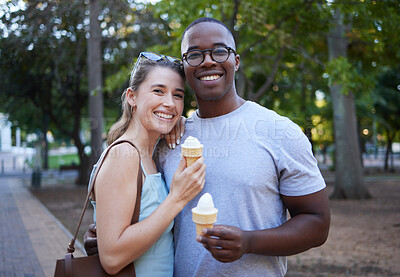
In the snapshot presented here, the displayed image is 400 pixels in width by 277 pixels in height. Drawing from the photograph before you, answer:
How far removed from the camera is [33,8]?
10.2 meters

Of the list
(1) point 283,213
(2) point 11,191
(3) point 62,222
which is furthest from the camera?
(2) point 11,191

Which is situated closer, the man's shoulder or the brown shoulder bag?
the brown shoulder bag

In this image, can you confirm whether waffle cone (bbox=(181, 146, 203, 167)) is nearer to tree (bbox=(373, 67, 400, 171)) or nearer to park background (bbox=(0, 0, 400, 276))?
park background (bbox=(0, 0, 400, 276))

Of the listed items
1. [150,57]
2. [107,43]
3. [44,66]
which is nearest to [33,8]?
[107,43]

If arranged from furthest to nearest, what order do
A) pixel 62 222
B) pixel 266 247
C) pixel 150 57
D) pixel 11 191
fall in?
pixel 11 191 → pixel 62 222 → pixel 150 57 → pixel 266 247

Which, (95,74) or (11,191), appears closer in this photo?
(95,74)

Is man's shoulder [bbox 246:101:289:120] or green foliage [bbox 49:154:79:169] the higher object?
man's shoulder [bbox 246:101:289:120]

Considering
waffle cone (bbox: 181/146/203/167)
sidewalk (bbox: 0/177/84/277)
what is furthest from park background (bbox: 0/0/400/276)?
waffle cone (bbox: 181/146/203/167)

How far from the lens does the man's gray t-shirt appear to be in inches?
74.8

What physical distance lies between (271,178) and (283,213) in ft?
0.90

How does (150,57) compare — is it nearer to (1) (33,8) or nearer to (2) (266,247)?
(2) (266,247)

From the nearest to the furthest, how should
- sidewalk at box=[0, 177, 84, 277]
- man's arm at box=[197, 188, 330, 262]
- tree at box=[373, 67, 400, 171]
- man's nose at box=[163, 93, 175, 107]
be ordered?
man's arm at box=[197, 188, 330, 262] → man's nose at box=[163, 93, 175, 107] → sidewalk at box=[0, 177, 84, 277] → tree at box=[373, 67, 400, 171]

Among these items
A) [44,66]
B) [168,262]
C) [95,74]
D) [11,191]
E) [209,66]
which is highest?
[44,66]

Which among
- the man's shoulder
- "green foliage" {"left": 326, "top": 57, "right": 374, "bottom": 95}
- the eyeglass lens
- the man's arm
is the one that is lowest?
the man's arm
